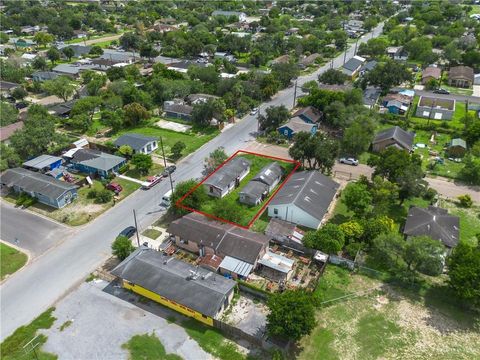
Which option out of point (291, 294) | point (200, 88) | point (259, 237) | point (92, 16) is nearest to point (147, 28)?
point (92, 16)

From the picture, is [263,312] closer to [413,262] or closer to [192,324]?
[192,324]

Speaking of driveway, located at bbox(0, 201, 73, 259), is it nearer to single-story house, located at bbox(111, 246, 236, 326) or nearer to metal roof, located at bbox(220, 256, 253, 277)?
single-story house, located at bbox(111, 246, 236, 326)

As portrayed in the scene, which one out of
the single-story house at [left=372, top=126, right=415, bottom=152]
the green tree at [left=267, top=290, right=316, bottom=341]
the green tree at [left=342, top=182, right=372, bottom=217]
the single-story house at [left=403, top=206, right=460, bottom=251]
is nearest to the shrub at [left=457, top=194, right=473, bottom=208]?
the single-story house at [left=403, top=206, right=460, bottom=251]

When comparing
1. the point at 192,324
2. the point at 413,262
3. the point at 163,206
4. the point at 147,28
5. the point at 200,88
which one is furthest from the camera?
the point at 147,28

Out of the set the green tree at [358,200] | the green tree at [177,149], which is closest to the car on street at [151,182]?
the green tree at [177,149]

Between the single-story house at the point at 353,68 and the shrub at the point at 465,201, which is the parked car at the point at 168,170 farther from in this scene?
the single-story house at the point at 353,68
